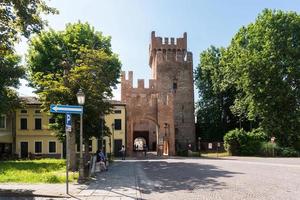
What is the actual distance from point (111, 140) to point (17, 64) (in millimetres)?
15417

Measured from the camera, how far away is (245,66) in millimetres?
51312

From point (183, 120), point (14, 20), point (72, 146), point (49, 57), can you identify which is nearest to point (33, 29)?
point (14, 20)

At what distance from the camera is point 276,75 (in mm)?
50281

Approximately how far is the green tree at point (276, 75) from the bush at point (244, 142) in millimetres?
1544

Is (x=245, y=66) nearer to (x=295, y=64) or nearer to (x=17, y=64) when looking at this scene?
(x=295, y=64)

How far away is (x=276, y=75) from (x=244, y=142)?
848 centimetres

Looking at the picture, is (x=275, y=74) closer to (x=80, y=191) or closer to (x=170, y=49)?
(x=170, y=49)

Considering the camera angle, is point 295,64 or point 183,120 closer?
point 295,64

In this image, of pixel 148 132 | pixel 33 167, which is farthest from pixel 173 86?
pixel 33 167

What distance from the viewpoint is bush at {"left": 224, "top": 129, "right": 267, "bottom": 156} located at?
5125 cm

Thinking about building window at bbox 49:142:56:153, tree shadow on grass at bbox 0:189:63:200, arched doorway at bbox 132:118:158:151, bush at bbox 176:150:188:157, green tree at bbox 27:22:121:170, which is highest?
green tree at bbox 27:22:121:170

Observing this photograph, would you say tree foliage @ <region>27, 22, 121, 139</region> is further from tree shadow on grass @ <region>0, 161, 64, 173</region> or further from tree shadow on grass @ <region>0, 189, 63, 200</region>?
tree shadow on grass @ <region>0, 189, 63, 200</region>

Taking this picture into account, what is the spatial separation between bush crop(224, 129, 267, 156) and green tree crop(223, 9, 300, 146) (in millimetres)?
1544

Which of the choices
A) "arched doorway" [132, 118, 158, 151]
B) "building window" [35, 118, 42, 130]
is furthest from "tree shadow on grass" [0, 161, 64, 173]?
"arched doorway" [132, 118, 158, 151]
